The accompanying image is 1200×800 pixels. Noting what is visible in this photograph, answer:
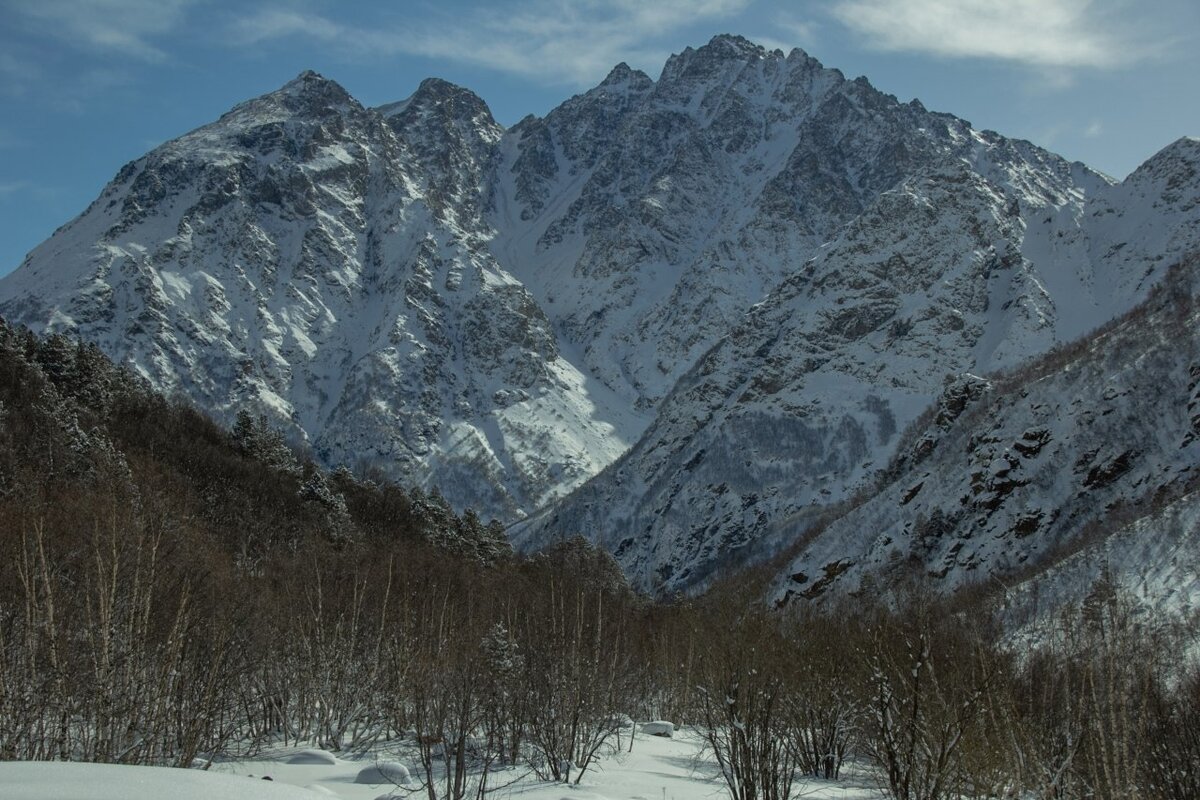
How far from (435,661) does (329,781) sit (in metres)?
10.3

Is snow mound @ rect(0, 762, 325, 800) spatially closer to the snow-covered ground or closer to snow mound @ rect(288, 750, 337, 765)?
the snow-covered ground

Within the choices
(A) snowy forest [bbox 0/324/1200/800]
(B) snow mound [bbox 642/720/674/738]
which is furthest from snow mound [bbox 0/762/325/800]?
(B) snow mound [bbox 642/720/674/738]

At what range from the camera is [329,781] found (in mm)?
15766

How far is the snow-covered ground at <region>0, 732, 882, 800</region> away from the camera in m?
5.70

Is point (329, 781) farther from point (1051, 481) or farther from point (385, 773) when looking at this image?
point (1051, 481)

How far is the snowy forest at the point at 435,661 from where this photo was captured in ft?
38.0

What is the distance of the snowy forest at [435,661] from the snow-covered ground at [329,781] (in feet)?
2.25

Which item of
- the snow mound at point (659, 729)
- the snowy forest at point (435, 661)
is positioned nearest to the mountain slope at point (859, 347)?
the snowy forest at point (435, 661)

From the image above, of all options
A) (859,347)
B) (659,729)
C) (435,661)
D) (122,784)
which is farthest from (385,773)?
(859,347)

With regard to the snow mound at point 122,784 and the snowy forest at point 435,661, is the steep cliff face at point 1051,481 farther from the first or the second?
the snow mound at point 122,784

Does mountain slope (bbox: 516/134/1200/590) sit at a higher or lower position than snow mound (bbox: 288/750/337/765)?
higher

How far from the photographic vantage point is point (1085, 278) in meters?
175

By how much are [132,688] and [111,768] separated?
9.39 m

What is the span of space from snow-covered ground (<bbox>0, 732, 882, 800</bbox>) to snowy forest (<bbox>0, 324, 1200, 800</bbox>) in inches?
27.0
